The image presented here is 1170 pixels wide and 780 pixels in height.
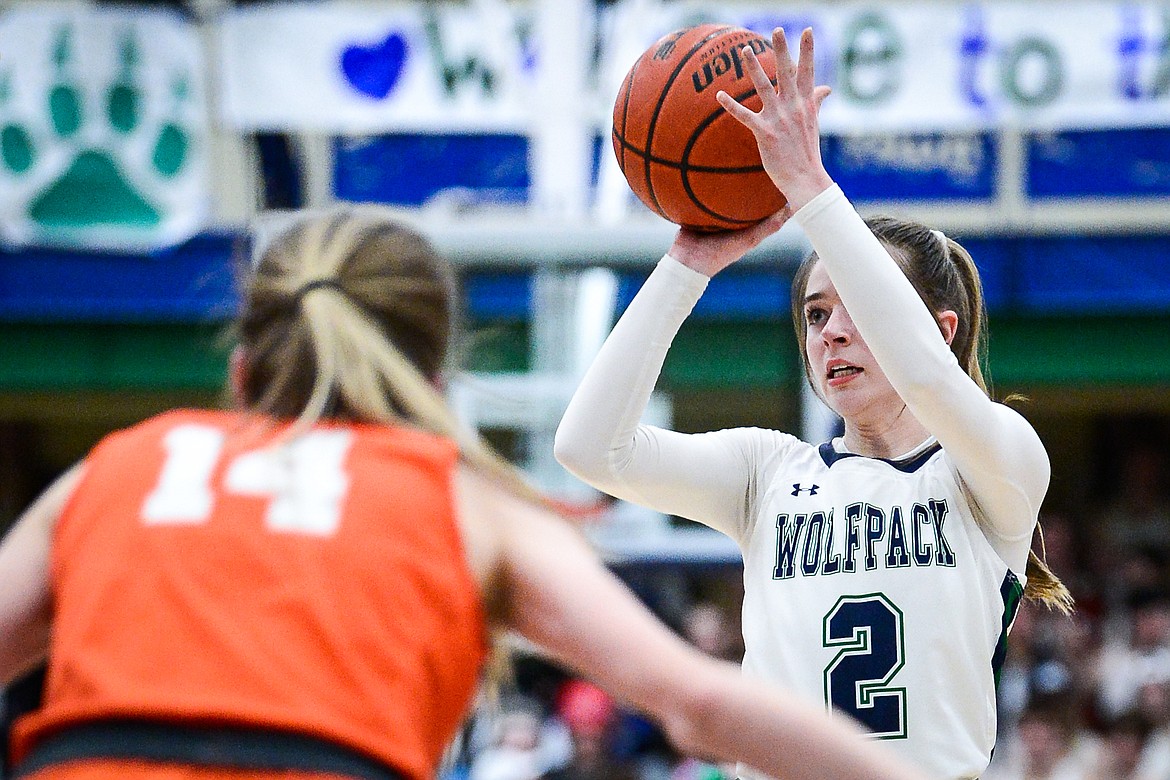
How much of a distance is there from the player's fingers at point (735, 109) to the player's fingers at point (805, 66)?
0.31 feet

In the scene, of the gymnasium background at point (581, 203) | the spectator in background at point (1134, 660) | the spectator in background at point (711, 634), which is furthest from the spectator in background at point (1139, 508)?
the spectator in background at point (711, 634)

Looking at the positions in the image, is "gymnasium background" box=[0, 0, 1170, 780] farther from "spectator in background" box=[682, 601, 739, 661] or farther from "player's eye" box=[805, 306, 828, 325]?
"player's eye" box=[805, 306, 828, 325]

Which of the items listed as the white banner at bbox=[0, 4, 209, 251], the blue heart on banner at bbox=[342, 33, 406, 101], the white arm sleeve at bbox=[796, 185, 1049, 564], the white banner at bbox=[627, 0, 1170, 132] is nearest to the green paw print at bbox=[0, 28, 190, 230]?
the white banner at bbox=[0, 4, 209, 251]

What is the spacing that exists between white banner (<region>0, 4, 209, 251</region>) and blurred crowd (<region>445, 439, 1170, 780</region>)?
163 inches

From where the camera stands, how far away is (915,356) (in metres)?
2.44

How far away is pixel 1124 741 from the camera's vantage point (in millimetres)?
8547

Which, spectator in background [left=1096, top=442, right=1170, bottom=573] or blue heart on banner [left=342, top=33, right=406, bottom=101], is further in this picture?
spectator in background [left=1096, top=442, right=1170, bottom=573]

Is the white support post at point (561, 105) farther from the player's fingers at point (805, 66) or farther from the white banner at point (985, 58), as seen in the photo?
the player's fingers at point (805, 66)

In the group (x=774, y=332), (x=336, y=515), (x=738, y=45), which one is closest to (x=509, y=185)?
(x=774, y=332)

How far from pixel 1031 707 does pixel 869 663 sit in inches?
268

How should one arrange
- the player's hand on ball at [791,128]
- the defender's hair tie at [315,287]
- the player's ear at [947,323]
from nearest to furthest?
the defender's hair tie at [315,287] → the player's hand on ball at [791,128] → the player's ear at [947,323]

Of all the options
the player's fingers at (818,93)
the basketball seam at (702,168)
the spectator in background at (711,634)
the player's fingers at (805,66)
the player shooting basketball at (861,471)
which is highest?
the player's fingers at (805,66)

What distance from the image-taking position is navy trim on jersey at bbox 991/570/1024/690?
265 centimetres

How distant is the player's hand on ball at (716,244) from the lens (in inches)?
112
